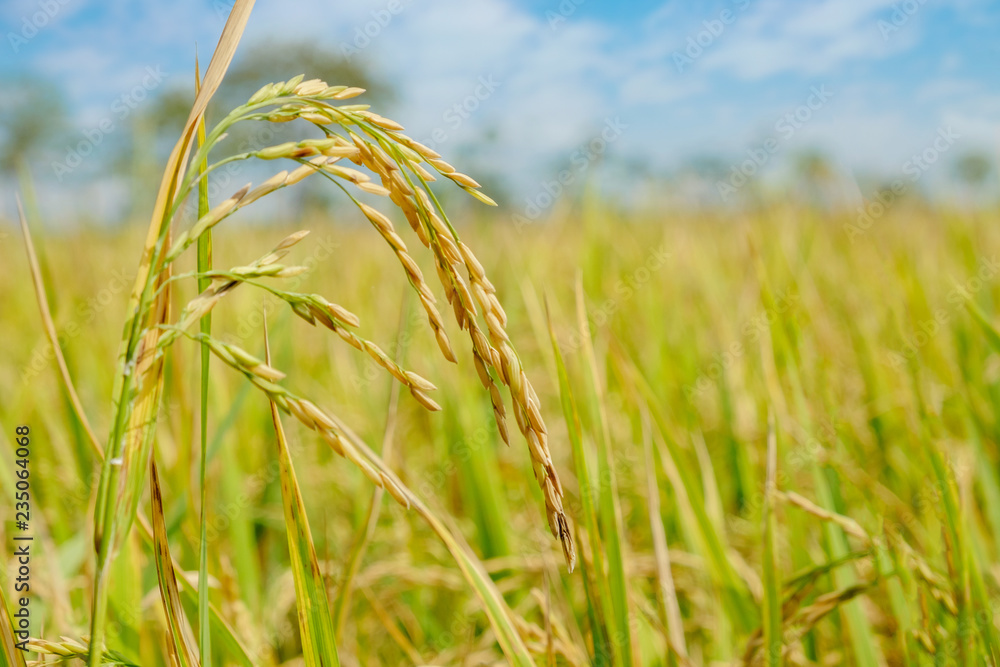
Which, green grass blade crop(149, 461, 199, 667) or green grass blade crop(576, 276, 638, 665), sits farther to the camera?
green grass blade crop(576, 276, 638, 665)

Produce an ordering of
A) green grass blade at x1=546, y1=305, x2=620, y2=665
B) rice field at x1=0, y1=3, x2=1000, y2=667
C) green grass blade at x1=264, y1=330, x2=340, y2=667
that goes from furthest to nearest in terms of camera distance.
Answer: green grass blade at x1=546, y1=305, x2=620, y2=665 → green grass blade at x1=264, y1=330, x2=340, y2=667 → rice field at x1=0, y1=3, x2=1000, y2=667

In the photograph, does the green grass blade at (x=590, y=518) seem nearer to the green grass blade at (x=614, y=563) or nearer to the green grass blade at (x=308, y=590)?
the green grass blade at (x=614, y=563)

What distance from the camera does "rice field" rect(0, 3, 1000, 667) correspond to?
0.37 m

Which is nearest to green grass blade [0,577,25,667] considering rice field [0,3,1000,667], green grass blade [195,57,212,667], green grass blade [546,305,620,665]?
rice field [0,3,1000,667]

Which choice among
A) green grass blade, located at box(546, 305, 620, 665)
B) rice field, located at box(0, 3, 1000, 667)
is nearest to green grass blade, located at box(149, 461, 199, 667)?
rice field, located at box(0, 3, 1000, 667)

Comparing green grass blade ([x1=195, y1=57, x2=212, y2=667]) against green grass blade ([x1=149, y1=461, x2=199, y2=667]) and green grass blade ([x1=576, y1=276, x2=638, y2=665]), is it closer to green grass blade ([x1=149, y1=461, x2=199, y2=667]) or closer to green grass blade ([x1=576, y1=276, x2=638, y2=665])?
green grass blade ([x1=149, y1=461, x2=199, y2=667])

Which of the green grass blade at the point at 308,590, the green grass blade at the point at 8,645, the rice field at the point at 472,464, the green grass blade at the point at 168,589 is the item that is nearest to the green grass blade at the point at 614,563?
the rice field at the point at 472,464

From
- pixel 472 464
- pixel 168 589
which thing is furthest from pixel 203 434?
pixel 472 464

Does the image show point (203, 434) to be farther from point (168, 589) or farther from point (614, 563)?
point (614, 563)

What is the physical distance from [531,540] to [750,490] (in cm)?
49

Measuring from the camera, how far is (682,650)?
74 cm

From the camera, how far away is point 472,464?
129 cm

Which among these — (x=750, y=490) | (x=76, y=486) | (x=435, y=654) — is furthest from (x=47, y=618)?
(x=750, y=490)

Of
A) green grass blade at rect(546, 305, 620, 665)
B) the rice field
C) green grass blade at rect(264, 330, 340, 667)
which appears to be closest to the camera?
the rice field
